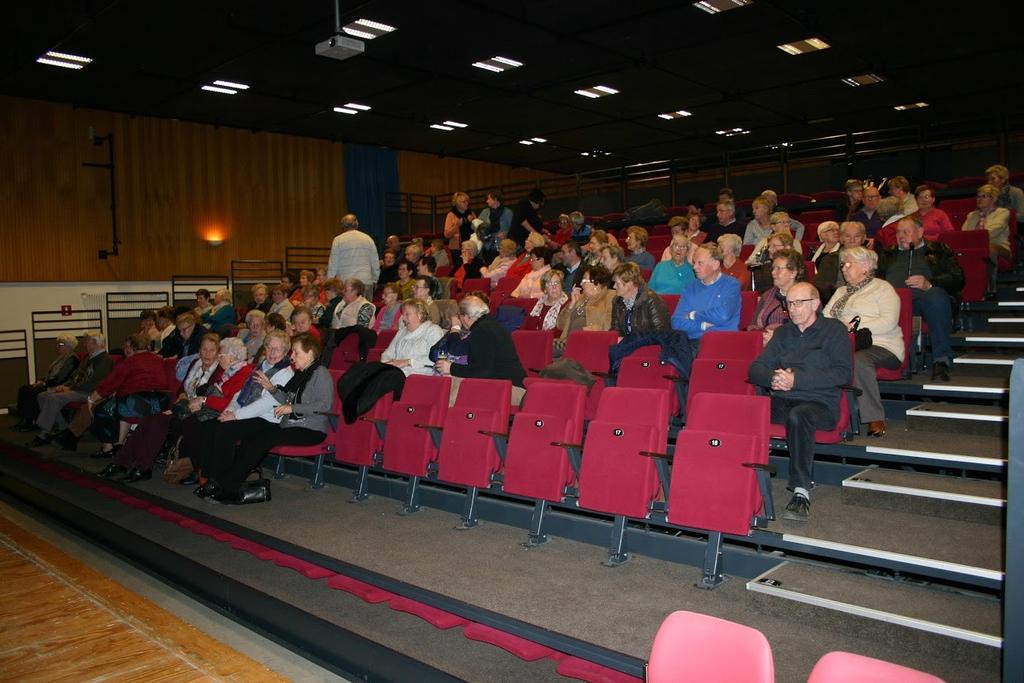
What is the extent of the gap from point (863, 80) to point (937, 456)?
9.08m

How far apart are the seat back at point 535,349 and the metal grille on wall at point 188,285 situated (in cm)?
811

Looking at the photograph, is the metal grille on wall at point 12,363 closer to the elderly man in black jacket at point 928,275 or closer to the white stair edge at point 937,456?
the elderly man in black jacket at point 928,275

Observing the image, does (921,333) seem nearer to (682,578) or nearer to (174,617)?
(682,578)

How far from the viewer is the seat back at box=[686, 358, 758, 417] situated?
4.02 meters

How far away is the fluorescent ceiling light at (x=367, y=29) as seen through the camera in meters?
8.05

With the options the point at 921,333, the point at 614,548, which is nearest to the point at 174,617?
the point at 614,548

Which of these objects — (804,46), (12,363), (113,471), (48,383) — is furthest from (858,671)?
(12,363)

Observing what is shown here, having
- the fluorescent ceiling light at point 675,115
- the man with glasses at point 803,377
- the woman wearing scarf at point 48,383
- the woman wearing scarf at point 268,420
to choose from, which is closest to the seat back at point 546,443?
the man with glasses at point 803,377

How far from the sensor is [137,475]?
19.0 feet

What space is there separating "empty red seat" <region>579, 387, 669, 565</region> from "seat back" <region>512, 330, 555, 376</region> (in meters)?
1.55

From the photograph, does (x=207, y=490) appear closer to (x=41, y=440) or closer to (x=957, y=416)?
(x=41, y=440)

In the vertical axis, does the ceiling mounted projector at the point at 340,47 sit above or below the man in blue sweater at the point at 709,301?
above

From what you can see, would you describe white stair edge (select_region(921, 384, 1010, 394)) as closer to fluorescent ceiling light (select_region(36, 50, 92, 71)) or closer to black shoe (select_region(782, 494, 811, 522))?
black shoe (select_region(782, 494, 811, 522))

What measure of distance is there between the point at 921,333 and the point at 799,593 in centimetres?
257
